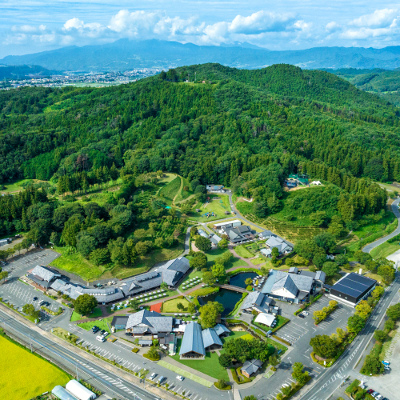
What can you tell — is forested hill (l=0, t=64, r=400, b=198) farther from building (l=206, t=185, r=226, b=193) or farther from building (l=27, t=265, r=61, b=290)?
building (l=27, t=265, r=61, b=290)

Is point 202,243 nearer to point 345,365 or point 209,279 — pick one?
point 209,279

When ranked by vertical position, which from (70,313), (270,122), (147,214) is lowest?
(70,313)

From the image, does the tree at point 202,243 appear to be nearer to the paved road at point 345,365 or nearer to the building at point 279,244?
the building at point 279,244

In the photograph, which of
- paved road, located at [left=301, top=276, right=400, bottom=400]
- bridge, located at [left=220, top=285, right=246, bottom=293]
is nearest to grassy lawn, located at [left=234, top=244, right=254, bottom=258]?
bridge, located at [left=220, top=285, right=246, bottom=293]

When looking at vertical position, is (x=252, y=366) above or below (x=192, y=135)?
below

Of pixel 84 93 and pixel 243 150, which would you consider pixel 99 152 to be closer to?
pixel 243 150

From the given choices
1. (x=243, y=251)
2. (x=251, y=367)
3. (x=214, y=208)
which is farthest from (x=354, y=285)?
(x=214, y=208)

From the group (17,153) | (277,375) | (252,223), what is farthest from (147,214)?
(17,153)
